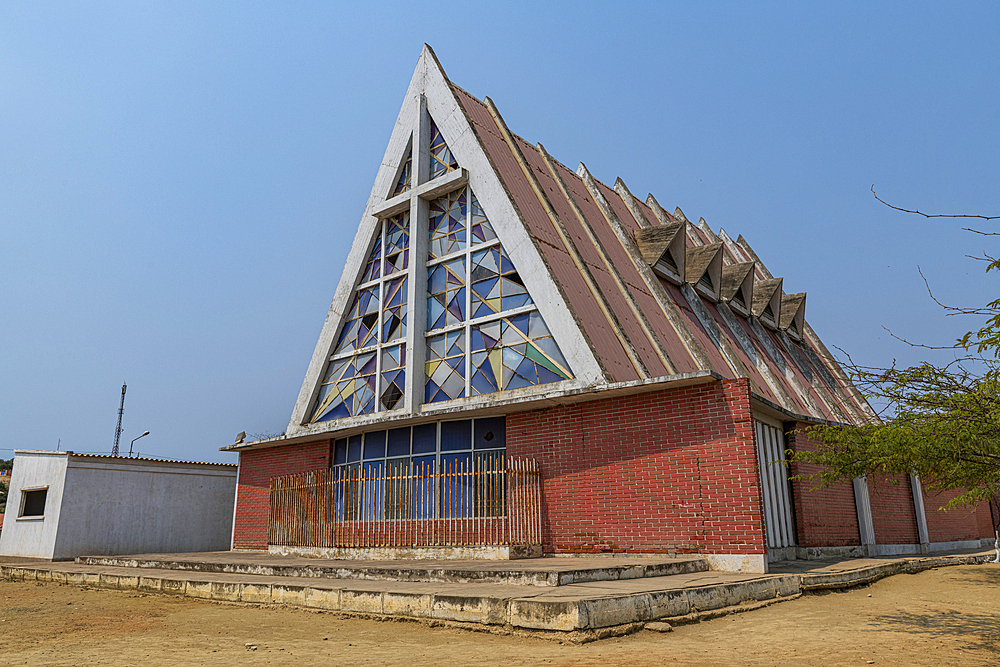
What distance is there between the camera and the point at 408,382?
1555 centimetres

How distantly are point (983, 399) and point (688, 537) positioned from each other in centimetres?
645

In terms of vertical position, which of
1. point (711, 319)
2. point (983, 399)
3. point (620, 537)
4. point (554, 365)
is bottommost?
point (620, 537)

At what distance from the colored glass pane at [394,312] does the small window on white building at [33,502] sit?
11.3 metres

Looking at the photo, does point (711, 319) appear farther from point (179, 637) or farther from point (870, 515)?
point (179, 637)

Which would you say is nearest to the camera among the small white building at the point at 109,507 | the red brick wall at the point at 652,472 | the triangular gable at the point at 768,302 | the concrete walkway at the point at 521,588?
the concrete walkway at the point at 521,588

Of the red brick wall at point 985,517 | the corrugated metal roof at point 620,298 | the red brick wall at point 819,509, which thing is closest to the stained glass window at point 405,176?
the corrugated metal roof at point 620,298

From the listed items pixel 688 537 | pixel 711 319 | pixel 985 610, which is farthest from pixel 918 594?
pixel 711 319

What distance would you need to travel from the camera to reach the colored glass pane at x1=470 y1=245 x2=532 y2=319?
14.6m

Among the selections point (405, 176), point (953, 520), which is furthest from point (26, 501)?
point (953, 520)

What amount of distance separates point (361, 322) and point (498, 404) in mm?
5987

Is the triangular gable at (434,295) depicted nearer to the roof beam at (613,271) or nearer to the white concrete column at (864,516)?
the roof beam at (613,271)

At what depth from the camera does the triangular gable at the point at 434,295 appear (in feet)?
46.0

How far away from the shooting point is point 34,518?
18.9m

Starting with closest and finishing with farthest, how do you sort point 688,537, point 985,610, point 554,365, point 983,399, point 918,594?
point 983,399
point 985,610
point 918,594
point 688,537
point 554,365
